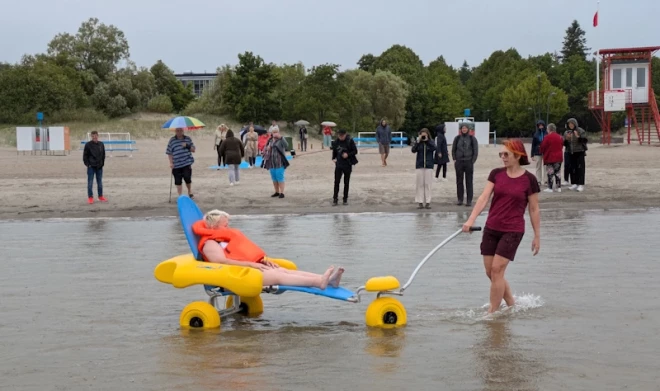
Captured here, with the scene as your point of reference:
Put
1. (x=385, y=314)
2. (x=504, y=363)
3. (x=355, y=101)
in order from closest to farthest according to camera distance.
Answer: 1. (x=504, y=363)
2. (x=385, y=314)
3. (x=355, y=101)

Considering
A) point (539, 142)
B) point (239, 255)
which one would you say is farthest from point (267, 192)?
point (239, 255)

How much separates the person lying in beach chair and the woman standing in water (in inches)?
55.0

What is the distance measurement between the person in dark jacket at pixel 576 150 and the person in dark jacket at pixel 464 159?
3.41 metres

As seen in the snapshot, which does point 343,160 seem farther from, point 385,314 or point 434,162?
point 385,314

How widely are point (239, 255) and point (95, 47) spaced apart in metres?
96.7

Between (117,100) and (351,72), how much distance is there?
27.1m

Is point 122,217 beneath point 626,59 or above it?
beneath

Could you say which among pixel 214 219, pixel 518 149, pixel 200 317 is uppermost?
pixel 518 149

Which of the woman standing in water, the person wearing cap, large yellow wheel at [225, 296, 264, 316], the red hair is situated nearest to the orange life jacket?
large yellow wheel at [225, 296, 264, 316]

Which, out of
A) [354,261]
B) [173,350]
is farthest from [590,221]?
[173,350]

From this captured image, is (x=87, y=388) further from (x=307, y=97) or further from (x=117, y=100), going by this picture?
(x=117, y=100)

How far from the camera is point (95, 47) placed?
101375 millimetres

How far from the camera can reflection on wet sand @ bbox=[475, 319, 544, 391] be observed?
667 centimetres

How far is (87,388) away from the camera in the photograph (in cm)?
677
